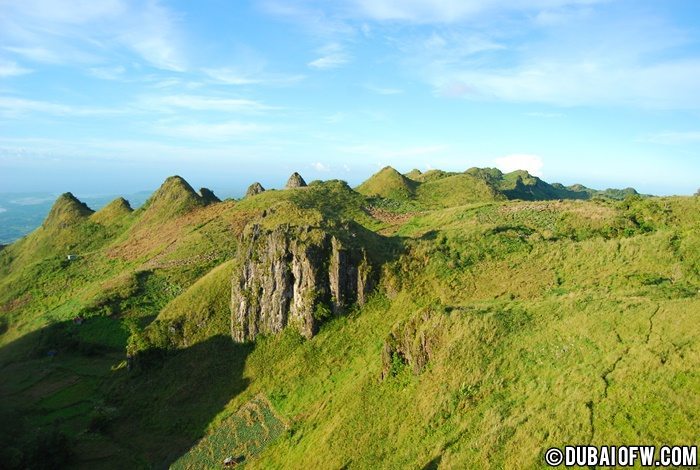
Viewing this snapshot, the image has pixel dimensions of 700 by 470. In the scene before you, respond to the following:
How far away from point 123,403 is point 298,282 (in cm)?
2115

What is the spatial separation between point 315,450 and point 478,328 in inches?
525

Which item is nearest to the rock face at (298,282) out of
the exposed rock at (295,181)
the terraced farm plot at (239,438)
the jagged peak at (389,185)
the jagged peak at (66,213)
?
the terraced farm plot at (239,438)

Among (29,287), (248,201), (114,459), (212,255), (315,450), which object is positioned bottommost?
(114,459)

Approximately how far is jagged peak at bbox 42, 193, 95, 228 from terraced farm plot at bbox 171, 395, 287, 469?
89802mm

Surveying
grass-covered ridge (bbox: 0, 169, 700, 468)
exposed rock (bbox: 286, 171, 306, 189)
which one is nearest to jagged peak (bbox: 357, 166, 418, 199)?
exposed rock (bbox: 286, 171, 306, 189)

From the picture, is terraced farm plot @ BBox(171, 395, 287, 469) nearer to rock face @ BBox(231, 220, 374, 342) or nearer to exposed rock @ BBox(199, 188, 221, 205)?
rock face @ BBox(231, 220, 374, 342)

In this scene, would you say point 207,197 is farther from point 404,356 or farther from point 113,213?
point 404,356

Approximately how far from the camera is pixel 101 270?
75.4m

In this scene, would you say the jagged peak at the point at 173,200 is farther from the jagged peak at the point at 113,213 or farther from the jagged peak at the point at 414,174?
the jagged peak at the point at 414,174

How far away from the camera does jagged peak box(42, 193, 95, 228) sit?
103 m

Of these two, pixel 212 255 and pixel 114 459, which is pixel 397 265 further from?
pixel 212 255

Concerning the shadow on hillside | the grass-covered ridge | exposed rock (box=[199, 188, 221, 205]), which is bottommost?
the shadow on hillside

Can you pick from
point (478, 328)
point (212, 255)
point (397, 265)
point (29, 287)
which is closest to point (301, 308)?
point (397, 265)

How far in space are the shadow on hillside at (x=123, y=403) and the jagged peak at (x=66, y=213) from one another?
59.6m
